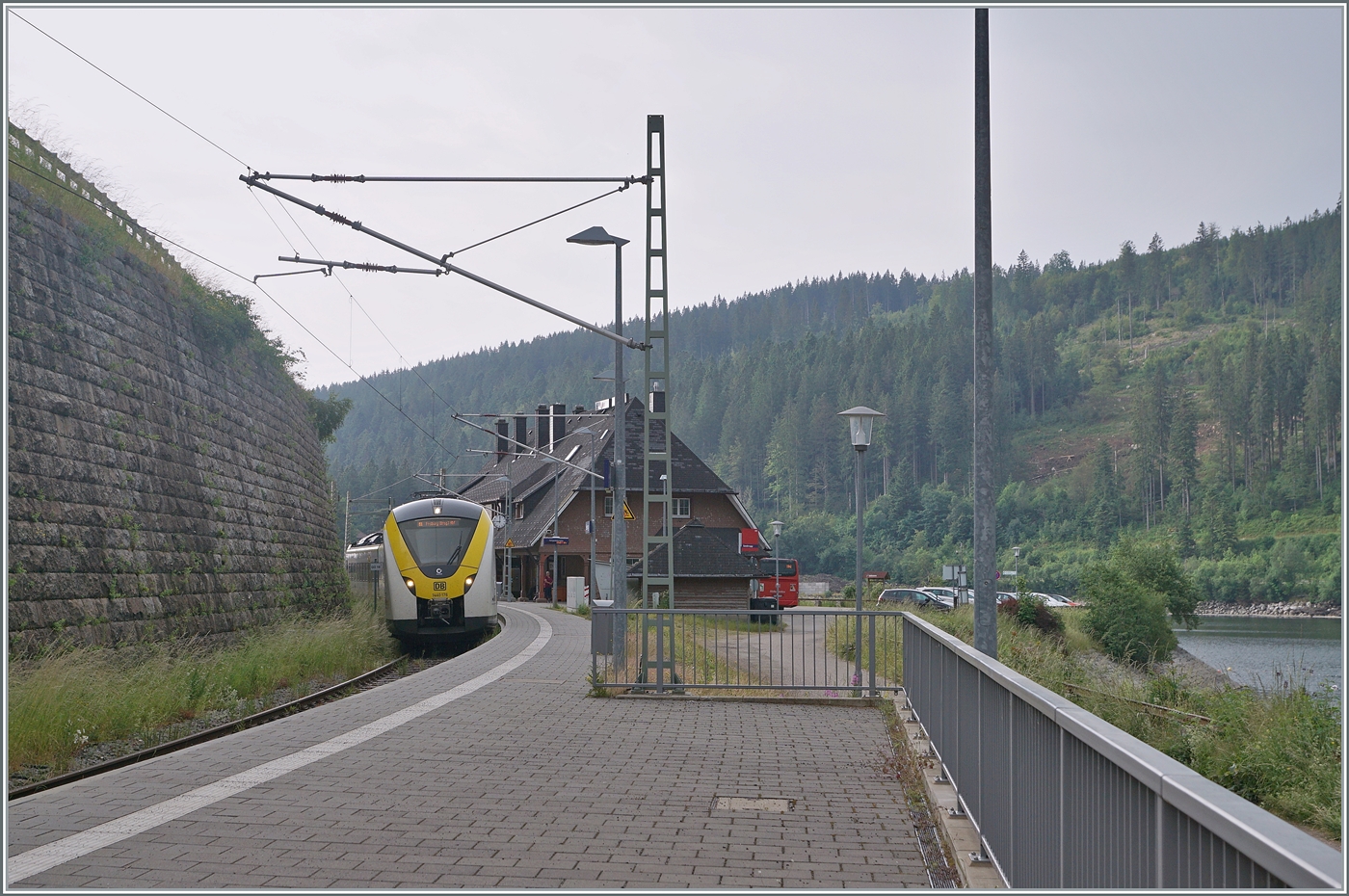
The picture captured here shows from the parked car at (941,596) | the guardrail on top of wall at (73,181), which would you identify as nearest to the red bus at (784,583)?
the parked car at (941,596)

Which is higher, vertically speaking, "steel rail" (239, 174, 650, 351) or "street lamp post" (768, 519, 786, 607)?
"steel rail" (239, 174, 650, 351)

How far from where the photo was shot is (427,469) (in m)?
166

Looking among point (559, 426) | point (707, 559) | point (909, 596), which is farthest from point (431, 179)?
point (559, 426)

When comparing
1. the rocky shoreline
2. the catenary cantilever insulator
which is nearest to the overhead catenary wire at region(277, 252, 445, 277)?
the catenary cantilever insulator

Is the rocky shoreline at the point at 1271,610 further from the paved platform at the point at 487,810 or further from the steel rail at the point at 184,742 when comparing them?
the paved platform at the point at 487,810

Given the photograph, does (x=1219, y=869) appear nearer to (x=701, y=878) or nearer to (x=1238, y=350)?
(x=701, y=878)

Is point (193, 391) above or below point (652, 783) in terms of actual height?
above

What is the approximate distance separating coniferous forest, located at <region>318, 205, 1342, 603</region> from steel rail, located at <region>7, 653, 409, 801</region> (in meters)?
83.4

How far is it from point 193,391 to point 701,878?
62.3 ft

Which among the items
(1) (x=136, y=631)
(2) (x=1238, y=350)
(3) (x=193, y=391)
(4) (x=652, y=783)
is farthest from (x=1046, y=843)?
(2) (x=1238, y=350)

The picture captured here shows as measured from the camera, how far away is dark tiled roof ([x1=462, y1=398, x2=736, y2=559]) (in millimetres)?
65875

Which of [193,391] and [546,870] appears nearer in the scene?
[546,870]

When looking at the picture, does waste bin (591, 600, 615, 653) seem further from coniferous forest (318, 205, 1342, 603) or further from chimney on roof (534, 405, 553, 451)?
coniferous forest (318, 205, 1342, 603)

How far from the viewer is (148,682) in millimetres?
14078
